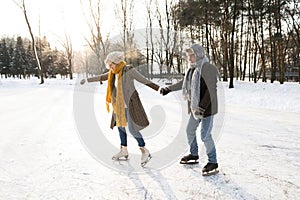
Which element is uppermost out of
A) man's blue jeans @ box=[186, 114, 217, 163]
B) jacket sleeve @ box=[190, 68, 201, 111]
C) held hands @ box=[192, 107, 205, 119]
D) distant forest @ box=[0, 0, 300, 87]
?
distant forest @ box=[0, 0, 300, 87]

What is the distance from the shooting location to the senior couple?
3084mm

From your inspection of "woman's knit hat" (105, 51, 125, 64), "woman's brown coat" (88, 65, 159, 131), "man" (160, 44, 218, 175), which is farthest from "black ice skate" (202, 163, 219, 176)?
"woman's knit hat" (105, 51, 125, 64)

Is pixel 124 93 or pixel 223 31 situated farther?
pixel 223 31

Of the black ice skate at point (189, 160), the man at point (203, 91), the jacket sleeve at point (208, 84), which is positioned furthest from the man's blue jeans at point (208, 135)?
the black ice skate at point (189, 160)

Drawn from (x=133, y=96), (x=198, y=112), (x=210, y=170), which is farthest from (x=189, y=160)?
(x=133, y=96)

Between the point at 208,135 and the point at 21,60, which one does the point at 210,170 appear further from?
the point at 21,60

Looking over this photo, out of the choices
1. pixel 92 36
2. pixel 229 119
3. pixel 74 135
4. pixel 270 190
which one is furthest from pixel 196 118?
pixel 92 36

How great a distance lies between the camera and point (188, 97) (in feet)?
11.0

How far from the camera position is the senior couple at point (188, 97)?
3084 mm

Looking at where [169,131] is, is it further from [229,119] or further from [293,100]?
[293,100]

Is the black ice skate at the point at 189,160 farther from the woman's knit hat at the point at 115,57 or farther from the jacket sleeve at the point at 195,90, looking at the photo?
the woman's knit hat at the point at 115,57

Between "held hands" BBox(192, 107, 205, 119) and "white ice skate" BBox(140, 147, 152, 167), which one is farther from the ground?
"held hands" BBox(192, 107, 205, 119)

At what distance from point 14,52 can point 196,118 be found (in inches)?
2470

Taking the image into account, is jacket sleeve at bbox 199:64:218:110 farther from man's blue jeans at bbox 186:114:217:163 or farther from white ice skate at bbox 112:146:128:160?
white ice skate at bbox 112:146:128:160
